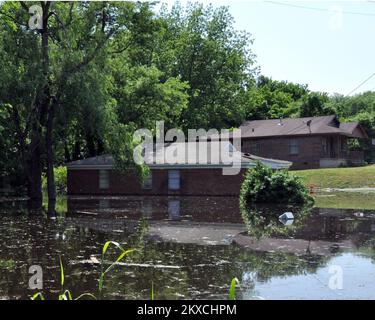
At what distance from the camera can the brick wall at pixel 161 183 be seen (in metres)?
36.2

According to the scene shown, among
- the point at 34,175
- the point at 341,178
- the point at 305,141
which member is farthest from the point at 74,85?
the point at 305,141

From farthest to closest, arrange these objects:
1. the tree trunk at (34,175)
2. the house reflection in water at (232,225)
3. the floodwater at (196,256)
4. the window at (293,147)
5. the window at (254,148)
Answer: the window at (254,148) → the window at (293,147) → the tree trunk at (34,175) → the house reflection in water at (232,225) → the floodwater at (196,256)

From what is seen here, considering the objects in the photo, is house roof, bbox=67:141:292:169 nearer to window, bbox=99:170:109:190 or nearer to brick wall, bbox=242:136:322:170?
window, bbox=99:170:109:190

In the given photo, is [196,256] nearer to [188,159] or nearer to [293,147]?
[188,159]

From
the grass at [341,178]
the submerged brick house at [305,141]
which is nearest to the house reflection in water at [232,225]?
the grass at [341,178]

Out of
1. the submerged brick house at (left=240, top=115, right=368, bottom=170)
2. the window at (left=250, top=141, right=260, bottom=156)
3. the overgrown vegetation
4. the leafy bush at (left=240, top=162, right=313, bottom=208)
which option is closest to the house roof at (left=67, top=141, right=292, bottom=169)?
the overgrown vegetation

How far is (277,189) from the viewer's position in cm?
2750

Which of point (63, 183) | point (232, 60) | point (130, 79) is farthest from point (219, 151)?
point (232, 60)

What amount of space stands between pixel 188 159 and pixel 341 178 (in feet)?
44.3

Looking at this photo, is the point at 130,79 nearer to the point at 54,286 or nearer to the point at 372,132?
the point at 54,286

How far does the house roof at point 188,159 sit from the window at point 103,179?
1.77ft

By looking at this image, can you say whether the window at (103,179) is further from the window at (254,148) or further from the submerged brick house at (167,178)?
the window at (254,148)

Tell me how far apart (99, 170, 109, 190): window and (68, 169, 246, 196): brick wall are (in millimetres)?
231

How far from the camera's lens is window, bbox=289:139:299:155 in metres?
54.1
